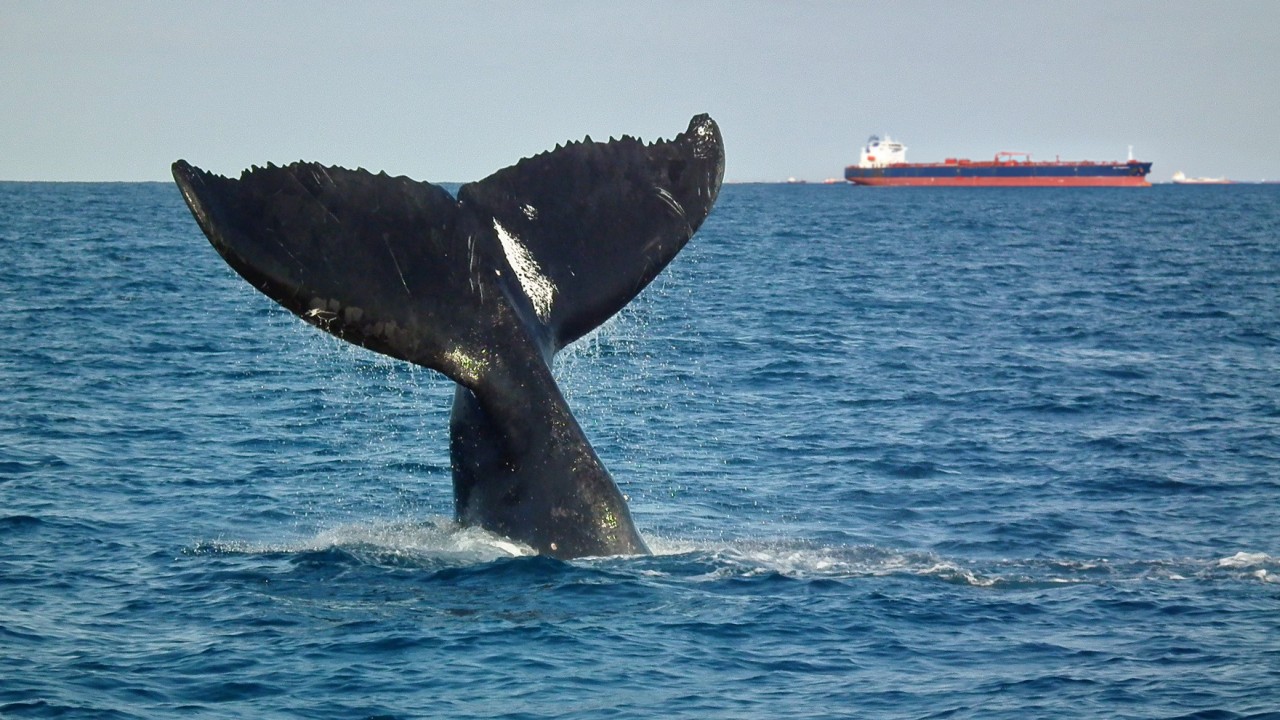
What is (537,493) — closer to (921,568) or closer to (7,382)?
(921,568)

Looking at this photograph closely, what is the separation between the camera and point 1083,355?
24.2 metres

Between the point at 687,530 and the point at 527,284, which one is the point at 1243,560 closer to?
the point at 687,530

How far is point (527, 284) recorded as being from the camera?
8844 millimetres

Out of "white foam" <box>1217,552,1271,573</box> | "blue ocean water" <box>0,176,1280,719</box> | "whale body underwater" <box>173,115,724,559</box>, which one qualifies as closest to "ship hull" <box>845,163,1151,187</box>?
"blue ocean water" <box>0,176,1280,719</box>

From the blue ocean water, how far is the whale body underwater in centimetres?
46

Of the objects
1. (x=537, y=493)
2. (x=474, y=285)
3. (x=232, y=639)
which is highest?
(x=474, y=285)

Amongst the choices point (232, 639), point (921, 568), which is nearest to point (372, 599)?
point (232, 639)

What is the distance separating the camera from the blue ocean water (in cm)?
820

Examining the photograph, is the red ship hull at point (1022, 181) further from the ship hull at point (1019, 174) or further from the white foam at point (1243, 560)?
the white foam at point (1243, 560)

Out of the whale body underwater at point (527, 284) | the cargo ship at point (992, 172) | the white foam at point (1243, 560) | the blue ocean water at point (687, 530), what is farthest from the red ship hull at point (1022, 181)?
the whale body underwater at point (527, 284)

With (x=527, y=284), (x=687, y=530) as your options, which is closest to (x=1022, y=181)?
(x=687, y=530)

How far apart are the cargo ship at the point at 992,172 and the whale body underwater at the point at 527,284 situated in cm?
14235

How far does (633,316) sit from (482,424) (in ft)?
66.0

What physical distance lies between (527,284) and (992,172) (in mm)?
145560
